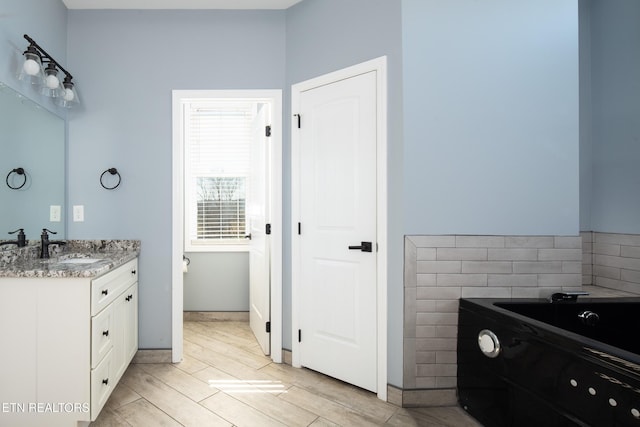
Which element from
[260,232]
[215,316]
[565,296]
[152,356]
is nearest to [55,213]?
[152,356]

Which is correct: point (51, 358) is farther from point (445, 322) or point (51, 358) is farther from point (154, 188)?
point (445, 322)

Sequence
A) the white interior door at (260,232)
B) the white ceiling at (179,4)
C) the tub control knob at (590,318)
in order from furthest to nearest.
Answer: the white interior door at (260,232) → the white ceiling at (179,4) → the tub control knob at (590,318)

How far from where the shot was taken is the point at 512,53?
1994 millimetres

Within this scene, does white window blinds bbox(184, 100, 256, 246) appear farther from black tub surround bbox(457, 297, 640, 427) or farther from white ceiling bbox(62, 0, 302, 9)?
black tub surround bbox(457, 297, 640, 427)

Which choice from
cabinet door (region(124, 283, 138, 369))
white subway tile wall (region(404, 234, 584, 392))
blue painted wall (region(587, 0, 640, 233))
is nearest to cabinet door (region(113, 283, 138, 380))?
cabinet door (region(124, 283, 138, 369))

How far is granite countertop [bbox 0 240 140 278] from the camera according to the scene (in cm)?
163

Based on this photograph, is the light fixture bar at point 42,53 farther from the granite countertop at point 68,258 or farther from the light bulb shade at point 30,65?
the granite countertop at point 68,258

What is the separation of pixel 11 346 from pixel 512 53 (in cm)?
325

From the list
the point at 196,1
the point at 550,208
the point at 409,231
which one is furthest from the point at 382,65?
the point at 196,1

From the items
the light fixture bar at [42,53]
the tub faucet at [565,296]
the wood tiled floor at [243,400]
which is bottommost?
the wood tiled floor at [243,400]

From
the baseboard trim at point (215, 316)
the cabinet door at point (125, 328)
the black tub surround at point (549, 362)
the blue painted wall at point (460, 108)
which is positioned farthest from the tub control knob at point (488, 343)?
the baseboard trim at point (215, 316)

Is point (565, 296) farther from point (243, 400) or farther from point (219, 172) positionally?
point (219, 172)

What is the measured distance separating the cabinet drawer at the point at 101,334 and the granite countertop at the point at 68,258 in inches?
9.9

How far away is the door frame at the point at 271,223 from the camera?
256 cm
